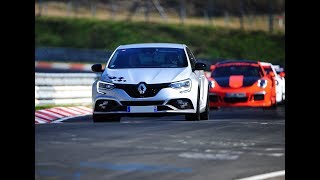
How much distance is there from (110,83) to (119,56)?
1.03 m

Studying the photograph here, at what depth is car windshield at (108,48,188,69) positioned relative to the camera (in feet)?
55.6

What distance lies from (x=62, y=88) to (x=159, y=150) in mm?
12555

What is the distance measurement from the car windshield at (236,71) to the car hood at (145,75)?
7.40 metres

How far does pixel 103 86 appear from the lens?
16484 millimetres

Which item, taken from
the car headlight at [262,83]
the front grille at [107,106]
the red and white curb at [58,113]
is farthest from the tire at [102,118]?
the car headlight at [262,83]

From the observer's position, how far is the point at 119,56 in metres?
17.3

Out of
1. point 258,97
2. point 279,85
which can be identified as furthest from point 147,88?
point 279,85

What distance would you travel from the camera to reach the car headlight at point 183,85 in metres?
16.3

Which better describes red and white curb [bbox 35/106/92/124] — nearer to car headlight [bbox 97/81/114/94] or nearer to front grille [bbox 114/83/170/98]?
car headlight [bbox 97/81/114/94]

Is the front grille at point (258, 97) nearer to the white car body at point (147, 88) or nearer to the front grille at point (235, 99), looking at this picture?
the front grille at point (235, 99)

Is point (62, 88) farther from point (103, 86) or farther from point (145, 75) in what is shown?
point (145, 75)

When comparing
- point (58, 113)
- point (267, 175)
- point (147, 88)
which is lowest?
point (267, 175)
